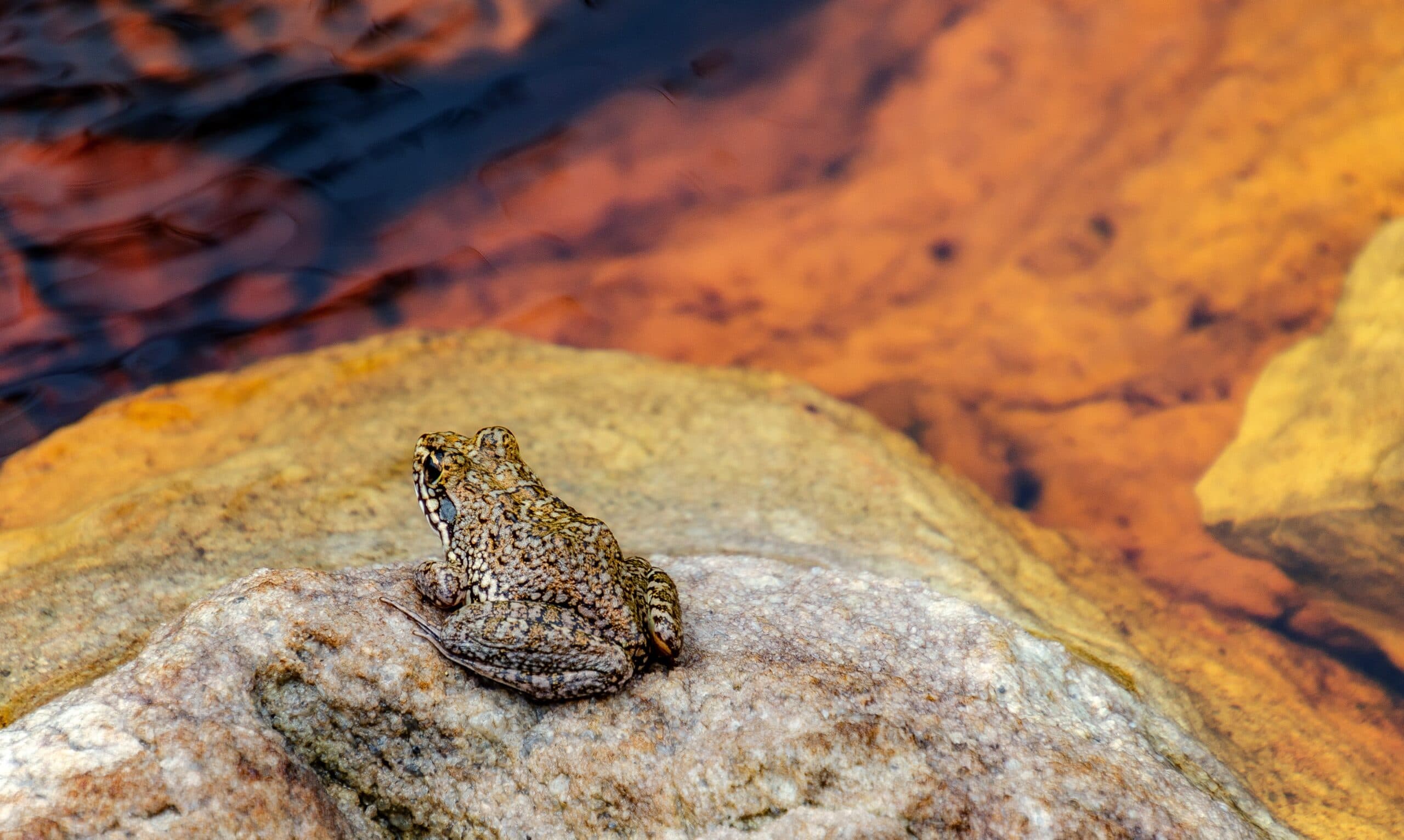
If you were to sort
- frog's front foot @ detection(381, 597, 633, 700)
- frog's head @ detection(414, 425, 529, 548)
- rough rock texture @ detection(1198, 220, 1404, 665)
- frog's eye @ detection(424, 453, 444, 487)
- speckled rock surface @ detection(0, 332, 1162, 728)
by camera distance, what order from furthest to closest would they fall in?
1. rough rock texture @ detection(1198, 220, 1404, 665)
2. speckled rock surface @ detection(0, 332, 1162, 728)
3. frog's eye @ detection(424, 453, 444, 487)
4. frog's head @ detection(414, 425, 529, 548)
5. frog's front foot @ detection(381, 597, 633, 700)

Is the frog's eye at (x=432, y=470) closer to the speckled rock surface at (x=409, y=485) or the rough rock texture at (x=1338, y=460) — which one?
the speckled rock surface at (x=409, y=485)

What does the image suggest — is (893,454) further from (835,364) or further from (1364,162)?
(1364,162)

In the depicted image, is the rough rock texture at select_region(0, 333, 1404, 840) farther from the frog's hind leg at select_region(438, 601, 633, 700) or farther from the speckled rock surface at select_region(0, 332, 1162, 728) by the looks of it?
the frog's hind leg at select_region(438, 601, 633, 700)

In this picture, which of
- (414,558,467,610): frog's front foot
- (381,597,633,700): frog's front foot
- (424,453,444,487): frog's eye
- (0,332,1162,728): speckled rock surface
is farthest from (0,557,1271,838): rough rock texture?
(0,332,1162,728): speckled rock surface

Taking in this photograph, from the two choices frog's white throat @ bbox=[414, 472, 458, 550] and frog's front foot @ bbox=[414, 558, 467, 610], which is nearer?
frog's front foot @ bbox=[414, 558, 467, 610]

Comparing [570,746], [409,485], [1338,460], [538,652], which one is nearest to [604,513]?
[409,485]

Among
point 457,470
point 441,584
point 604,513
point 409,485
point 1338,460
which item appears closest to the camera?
point 441,584

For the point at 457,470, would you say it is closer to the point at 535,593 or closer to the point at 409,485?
the point at 535,593
